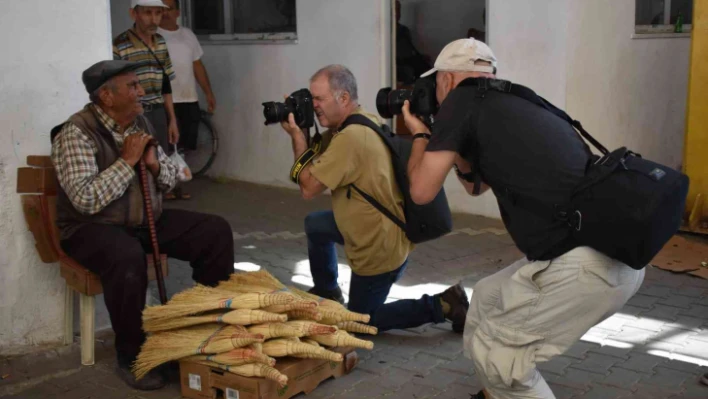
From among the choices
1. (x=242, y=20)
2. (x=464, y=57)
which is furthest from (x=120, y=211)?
(x=242, y=20)

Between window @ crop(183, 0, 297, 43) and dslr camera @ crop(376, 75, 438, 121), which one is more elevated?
window @ crop(183, 0, 297, 43)

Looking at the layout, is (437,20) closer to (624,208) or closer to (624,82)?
(624,82)

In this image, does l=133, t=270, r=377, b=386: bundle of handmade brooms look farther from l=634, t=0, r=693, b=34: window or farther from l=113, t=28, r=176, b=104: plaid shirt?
l=634, t=0, r=693, b=34: window

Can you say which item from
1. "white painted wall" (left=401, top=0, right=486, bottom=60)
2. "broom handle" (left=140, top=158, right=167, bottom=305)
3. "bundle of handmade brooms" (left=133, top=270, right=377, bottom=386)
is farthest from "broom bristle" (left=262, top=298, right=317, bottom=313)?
"white painted wall" (left=401, top=0, right=486, bottom=60)

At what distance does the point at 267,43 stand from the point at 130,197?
5.39 metres

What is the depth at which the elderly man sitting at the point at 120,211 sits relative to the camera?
428 centimetres

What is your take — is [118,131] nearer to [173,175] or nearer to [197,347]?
Answer: [173,175]

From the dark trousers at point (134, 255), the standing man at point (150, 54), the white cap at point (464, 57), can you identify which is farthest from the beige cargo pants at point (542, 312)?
the standing man at point (150, 54)

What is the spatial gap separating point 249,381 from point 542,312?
135 centimetres

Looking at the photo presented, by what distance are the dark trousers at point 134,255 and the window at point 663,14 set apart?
5.27 metres

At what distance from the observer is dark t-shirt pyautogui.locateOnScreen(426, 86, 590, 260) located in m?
3.19

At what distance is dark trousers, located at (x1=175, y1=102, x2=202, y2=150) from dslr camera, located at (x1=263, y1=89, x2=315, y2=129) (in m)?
4.71

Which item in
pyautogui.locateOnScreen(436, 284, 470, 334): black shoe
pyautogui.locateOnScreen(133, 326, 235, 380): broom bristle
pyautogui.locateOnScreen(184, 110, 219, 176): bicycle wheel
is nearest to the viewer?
pyautogui.locateOnScreen(133, 326, 235, 380): broom bristle

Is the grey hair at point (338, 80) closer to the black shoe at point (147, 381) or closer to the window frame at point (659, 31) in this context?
the black shoe at point (147, 381)
